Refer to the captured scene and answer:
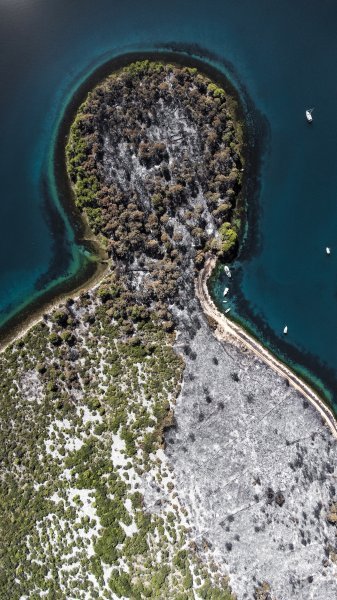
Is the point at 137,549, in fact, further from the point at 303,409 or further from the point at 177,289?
the point at 177,289

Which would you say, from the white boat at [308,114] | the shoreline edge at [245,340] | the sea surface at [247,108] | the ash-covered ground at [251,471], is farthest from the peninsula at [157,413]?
the white boat at [308,114]

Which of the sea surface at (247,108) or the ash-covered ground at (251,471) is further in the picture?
the sea surface at (247,108)

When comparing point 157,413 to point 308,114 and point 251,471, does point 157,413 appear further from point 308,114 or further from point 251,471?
point 308,114

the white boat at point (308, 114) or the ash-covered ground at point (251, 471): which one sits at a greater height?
the white boat at point (308, 114)

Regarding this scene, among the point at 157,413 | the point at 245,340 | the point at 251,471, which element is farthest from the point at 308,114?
the point at 251,471

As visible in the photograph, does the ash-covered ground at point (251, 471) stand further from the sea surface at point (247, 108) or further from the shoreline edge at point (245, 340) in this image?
the sea surface at point (247, 108)
